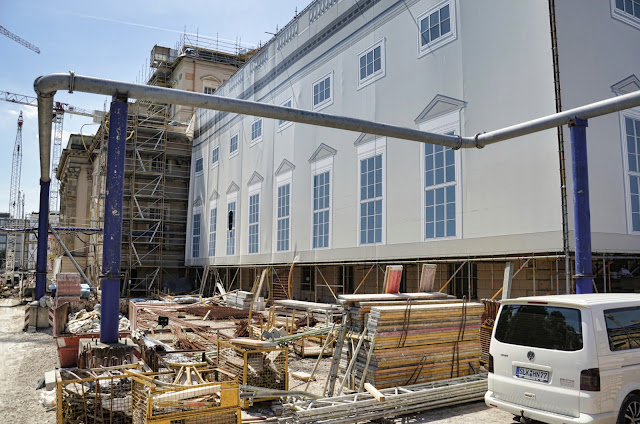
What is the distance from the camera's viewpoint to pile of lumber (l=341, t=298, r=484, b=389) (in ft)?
28.1

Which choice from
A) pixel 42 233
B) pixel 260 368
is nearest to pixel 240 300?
pixel 42 233

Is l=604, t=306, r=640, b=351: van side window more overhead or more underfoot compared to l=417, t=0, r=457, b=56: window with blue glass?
more underfoot

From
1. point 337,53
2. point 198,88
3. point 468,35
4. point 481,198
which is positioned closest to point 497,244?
point 481,198

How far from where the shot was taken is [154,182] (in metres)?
39.4

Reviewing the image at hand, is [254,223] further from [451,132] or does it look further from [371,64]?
[451,132]

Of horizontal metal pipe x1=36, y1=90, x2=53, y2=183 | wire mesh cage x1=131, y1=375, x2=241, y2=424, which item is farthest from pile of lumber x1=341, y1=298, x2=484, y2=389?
horizontal metal pipe x1=36, y1=90, x2=53, y2=183

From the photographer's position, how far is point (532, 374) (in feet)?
20.9

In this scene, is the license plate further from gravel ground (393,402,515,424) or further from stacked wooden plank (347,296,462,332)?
stacked wooden plank (347,296,462,332)

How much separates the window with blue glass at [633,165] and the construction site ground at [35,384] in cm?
887

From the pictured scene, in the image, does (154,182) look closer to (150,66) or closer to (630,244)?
(150,66)

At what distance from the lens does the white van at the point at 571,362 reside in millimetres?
5844

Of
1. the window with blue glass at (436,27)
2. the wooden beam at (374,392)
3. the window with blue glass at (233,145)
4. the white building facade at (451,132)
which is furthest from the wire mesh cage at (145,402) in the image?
the window with blue glass at (233,145)

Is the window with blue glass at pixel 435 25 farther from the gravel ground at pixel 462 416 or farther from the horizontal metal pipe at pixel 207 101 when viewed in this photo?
the gravel ground at pixel 462 416

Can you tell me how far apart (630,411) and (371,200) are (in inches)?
533
